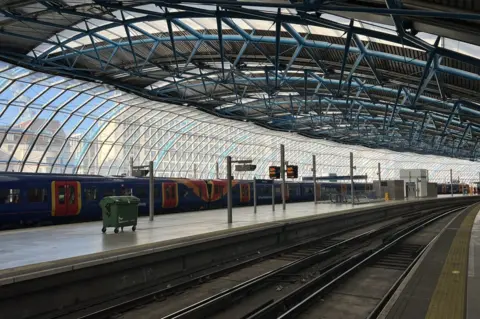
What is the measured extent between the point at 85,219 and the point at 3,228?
4108 millimetres

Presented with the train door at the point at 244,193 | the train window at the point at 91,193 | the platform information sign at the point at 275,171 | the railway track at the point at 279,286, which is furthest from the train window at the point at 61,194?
the train door at the point at 244,193

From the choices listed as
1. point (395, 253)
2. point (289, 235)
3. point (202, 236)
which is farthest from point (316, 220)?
point (202, 236)

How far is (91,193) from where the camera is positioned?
2258 centimetres

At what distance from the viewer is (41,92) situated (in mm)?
36781

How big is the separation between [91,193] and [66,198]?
165 centimetres

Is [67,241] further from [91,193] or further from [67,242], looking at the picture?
[91,193]

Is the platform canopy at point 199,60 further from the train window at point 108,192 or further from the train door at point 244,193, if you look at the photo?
the train door at point 244,193

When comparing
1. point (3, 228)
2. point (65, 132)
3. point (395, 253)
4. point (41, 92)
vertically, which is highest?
point (41, 92)

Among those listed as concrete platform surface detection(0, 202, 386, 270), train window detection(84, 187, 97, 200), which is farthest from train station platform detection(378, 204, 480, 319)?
train window detection(84, 187, 97, 200)

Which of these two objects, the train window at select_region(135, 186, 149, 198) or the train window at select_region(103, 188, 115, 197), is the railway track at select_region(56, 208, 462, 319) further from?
the train window at select_region(135, 186, 149, 198)

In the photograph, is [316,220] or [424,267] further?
[316,220]

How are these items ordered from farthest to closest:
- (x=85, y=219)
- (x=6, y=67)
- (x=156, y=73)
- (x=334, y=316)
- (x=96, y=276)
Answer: (x=156, y=73) < (x=6, y=67) < (x=85, y=219) < (x=96, y=276) < (x=334, y=316)

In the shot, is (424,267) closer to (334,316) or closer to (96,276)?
(334,316)

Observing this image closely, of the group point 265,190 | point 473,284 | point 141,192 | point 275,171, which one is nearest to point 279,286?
A: point 473,284
